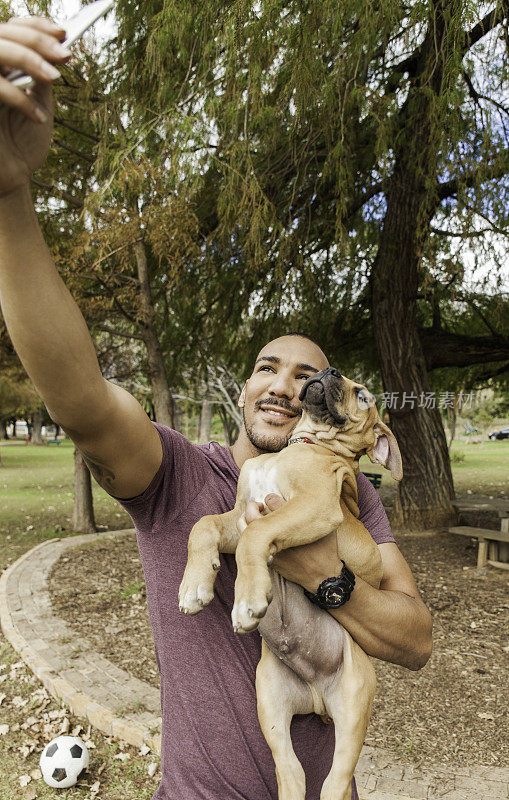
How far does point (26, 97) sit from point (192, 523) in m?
1.48

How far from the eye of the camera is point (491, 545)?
29.2 ft

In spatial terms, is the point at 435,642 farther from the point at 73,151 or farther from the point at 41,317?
the point at 73,151


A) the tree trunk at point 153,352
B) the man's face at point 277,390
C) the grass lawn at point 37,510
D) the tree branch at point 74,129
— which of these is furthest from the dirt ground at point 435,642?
the tree branch at point 74,129

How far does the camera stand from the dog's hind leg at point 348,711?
5.55 ft

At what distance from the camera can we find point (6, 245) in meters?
1.31

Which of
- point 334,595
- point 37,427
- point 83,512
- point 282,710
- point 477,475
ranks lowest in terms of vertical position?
point 477,475

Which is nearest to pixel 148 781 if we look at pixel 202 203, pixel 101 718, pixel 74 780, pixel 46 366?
pixel 74 780

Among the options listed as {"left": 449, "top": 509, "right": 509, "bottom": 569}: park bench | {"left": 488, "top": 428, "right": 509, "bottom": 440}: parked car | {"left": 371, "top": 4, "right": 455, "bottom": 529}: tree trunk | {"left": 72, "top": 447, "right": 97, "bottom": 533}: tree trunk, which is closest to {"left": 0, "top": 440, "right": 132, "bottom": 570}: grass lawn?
{"left": 72, "top": 447, "right": 97, "bottom": 533}: tree trunk

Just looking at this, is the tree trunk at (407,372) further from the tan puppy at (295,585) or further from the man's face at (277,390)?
the tan puppy at (295,585)

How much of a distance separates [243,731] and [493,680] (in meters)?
4.54

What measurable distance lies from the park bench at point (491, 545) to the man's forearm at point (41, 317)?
823 centimetres

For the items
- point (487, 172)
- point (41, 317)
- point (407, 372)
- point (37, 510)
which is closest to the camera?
point (41, 317)

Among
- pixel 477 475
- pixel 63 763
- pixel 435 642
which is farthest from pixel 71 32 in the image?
pixel 477 475

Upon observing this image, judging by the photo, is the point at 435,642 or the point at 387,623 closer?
the point at 387,623
